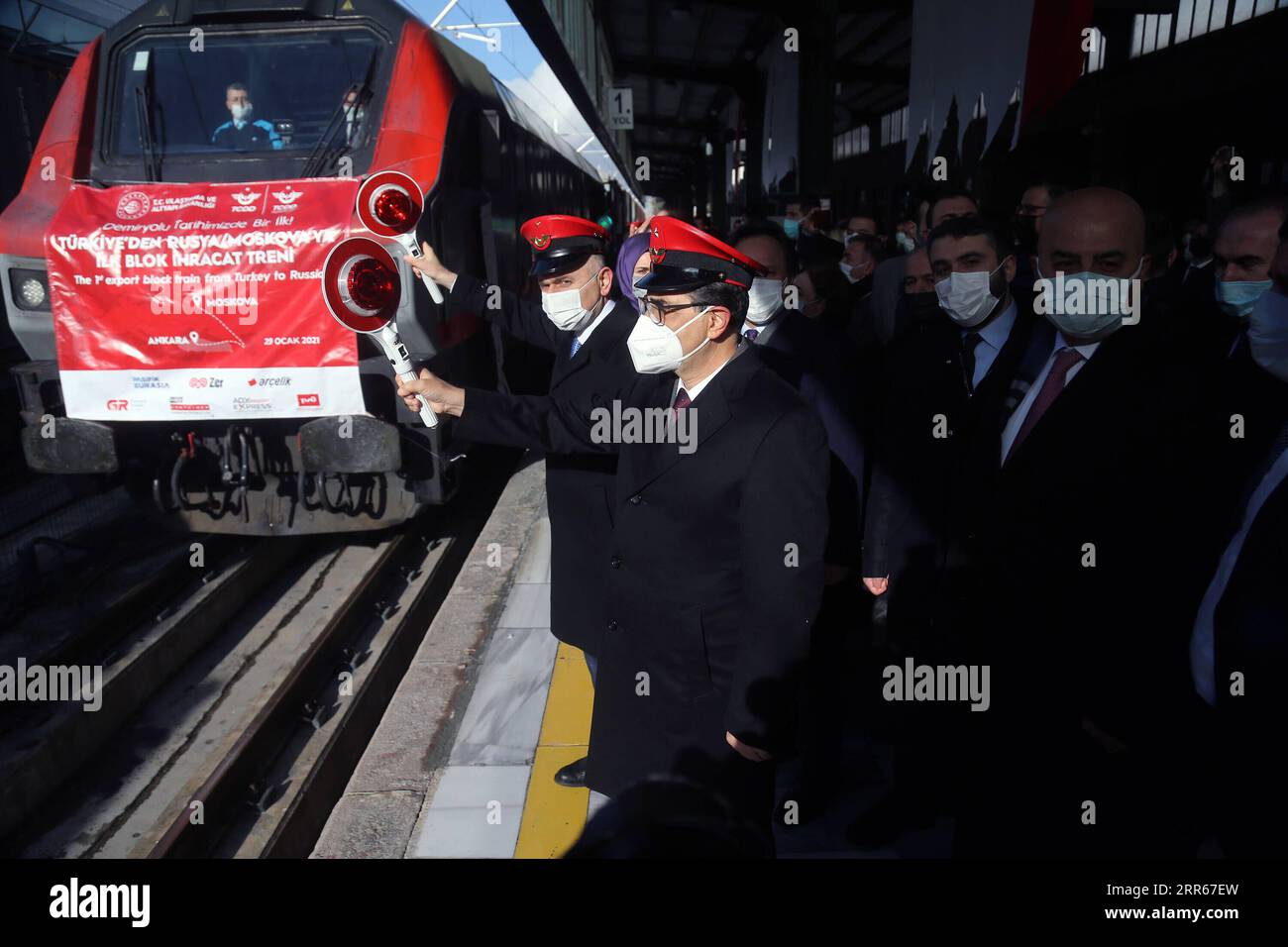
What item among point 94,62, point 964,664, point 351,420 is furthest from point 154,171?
point 964,664

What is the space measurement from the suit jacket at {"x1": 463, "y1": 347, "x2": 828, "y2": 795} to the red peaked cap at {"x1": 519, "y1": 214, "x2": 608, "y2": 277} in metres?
0.93

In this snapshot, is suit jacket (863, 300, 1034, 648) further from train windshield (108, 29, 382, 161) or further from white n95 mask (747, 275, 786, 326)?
train windshield (108, 29, 382, 161)

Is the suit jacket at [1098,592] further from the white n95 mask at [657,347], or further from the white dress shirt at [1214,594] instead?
the white n95 mask at [657,347]

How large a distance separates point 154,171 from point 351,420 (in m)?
1.89

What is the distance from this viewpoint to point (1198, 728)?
1980 millimetres

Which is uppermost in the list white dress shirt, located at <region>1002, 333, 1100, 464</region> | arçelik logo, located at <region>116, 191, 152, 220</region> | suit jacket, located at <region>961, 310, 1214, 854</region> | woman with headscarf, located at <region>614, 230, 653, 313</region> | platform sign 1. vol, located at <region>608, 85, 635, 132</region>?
platform sign 1. vol, located at <region>608, 85, 635, 132</region>

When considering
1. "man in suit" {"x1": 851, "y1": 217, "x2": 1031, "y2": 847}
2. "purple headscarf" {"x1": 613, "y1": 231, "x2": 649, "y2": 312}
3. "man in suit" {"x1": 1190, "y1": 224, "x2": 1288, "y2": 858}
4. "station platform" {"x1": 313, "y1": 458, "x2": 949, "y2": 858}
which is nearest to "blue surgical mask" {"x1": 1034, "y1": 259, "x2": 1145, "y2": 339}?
"man in suit" {"x1": 851, "y1": 217, "x2": 1031, "y2": 847}

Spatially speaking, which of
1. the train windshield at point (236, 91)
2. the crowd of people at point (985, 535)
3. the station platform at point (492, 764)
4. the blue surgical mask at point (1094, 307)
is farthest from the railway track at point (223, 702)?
the blue surgical mask at point (1094, 307)

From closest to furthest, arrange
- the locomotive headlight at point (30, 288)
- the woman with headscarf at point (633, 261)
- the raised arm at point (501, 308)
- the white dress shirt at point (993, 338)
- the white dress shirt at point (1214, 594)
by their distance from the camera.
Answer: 1. the white dress shirt at point (1214, 594)
2. the white dress shirt at point (993, 338)
3. the woman with headscarf at point (633, 261)
4. the raised arm at point (501, 308)
5. the locomotive headlight at point (30, 288)

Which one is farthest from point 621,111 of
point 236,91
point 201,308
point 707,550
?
point 707,550

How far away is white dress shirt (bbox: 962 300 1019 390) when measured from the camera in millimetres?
2771

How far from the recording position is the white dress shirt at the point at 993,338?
2.77 meters

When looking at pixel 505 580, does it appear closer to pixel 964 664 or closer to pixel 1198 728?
pixel 964 664

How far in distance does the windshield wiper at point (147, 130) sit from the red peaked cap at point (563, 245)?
2.89m
